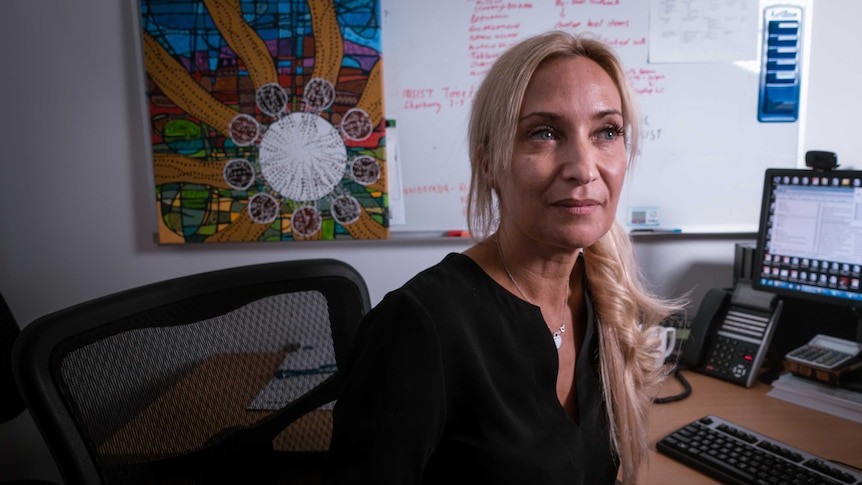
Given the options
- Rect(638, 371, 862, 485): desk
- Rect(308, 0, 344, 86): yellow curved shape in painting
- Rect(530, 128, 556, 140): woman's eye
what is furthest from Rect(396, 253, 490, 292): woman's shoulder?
Rect(308, 0, 344, 86): yellow curved shape in painting

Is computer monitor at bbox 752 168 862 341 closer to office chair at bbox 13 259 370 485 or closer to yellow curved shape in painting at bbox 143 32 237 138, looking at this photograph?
office chair at bbox 13 259 370 485

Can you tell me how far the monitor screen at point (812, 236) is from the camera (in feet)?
4.34

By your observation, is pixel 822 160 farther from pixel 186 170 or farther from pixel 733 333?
pixel 186 170

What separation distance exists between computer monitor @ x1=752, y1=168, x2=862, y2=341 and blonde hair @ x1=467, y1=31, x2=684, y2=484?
525 mm

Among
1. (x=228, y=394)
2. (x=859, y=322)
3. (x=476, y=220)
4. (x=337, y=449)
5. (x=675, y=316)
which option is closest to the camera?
(x=337, y=449)

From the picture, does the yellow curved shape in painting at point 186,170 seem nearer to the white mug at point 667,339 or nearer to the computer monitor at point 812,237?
the white mug at point 667,339

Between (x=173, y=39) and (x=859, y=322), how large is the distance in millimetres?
2158

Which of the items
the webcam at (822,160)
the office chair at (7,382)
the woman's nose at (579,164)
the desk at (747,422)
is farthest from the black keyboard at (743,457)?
the office chair at (7,382)

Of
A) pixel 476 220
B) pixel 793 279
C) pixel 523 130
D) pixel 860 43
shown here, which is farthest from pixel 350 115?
A: pixel 860 43

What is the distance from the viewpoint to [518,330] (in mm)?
856

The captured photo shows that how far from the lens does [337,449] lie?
698 mm

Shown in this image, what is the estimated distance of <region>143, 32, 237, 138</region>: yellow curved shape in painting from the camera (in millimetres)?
1749

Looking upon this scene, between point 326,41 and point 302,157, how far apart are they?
15.0 inches

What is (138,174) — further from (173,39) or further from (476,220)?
(476,220)
